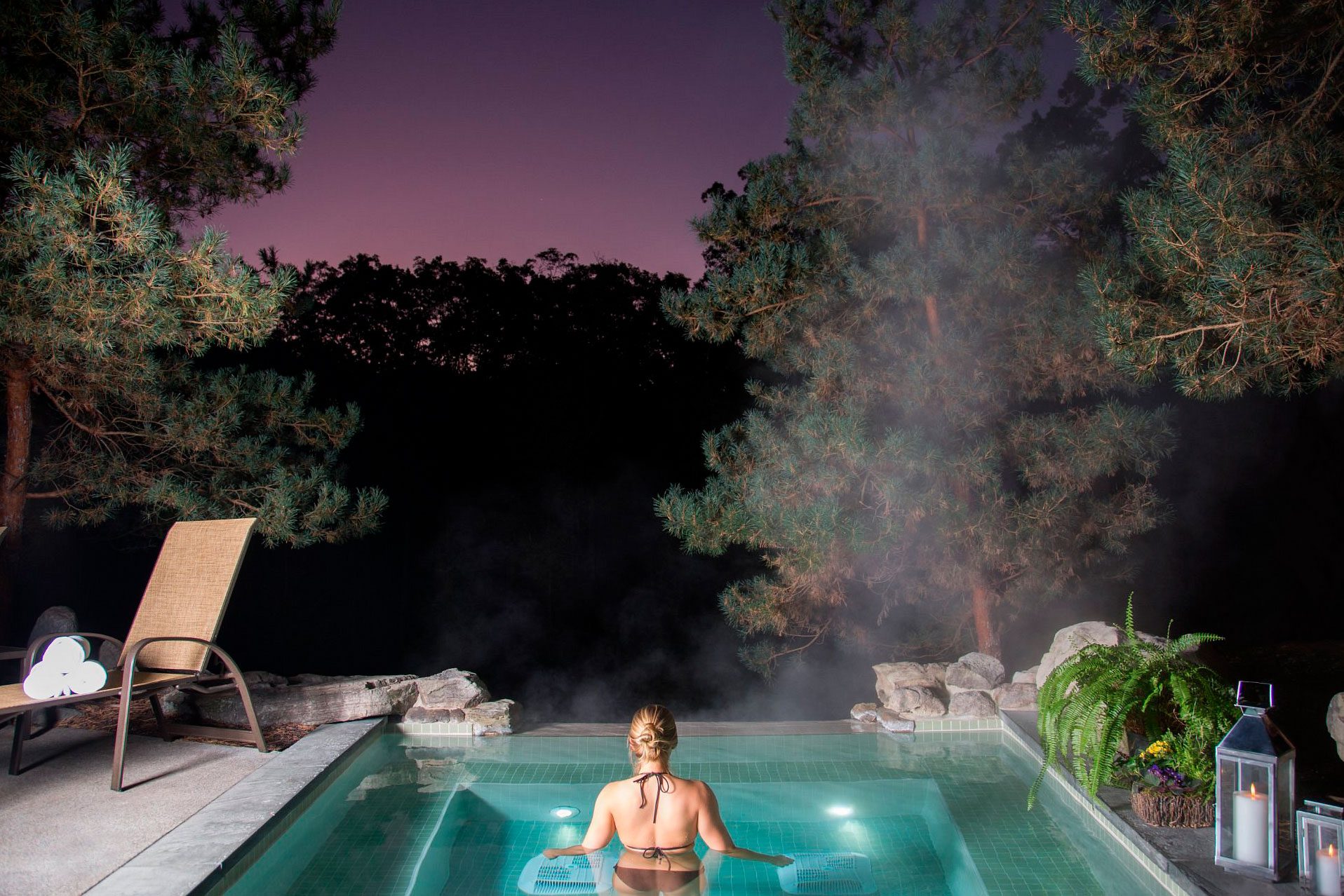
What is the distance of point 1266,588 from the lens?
832 cm

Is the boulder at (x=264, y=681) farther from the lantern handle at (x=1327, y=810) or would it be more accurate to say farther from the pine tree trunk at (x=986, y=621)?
the lantern handle at (x=1327, y=810)

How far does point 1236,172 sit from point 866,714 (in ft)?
9.81

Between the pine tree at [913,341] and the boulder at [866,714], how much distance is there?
0.78 m

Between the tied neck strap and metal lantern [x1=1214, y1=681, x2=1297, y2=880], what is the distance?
1.50 metres

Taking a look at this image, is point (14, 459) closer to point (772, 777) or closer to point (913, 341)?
point (772, 777)

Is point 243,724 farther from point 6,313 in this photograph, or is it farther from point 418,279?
point 418,279

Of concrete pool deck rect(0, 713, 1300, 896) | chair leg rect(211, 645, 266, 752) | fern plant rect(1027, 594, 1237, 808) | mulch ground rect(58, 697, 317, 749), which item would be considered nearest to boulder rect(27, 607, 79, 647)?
mulch ground rect(58, 697, 317, 749)

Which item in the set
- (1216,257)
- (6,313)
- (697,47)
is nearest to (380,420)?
(697,47)

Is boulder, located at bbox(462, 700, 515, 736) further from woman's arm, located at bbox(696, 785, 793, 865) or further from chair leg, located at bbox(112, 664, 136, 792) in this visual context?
woman's arm, located at bbox(696, 785, 793, 865)

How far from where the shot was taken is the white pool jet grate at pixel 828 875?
282cm

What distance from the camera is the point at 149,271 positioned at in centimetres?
405

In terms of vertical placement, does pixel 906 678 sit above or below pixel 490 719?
above

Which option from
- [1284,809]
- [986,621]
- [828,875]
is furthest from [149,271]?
[986,621]

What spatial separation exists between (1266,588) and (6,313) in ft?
31.9
